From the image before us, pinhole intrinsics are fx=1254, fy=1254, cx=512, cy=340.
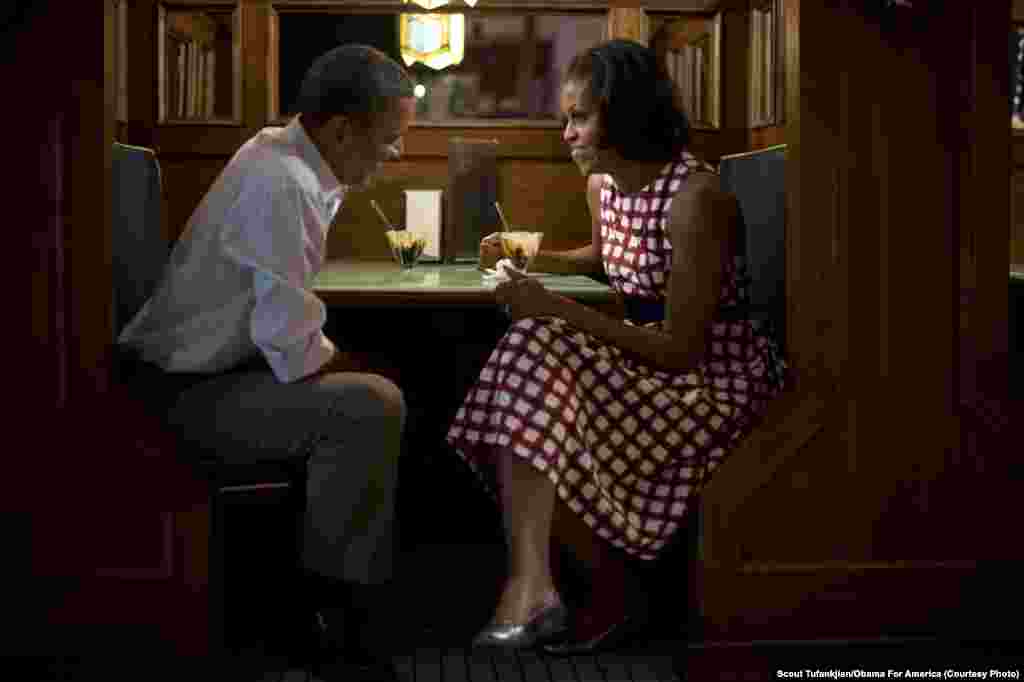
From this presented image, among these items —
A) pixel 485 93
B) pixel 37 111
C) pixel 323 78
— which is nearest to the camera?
pixel 37 111

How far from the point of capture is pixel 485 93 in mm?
8344

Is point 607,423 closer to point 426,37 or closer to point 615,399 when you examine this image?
point 615,399

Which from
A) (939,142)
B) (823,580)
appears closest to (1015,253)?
(939,142)

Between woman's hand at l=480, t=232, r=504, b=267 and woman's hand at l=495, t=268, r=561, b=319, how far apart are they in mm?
582

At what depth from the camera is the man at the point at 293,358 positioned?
7.45 ft

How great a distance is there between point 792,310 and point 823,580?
51cm

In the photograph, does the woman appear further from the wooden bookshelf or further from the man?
the wooden bookshelf

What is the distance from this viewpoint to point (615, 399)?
2.47m

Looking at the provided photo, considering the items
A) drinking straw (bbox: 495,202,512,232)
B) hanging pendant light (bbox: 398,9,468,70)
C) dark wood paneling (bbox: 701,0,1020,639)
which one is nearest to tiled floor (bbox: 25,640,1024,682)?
dark wood paneling (bbox: 701,0,1020,639)

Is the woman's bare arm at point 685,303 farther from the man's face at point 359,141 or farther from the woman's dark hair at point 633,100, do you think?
the man's face at point 359,141

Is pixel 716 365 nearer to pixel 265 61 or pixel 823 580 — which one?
pixel 823 580

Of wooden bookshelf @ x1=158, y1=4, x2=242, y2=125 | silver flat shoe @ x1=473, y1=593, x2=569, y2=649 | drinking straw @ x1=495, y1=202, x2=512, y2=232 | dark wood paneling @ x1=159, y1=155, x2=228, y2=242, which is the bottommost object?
silver flat shoe @ x1=473, y1=593, x2=569, y2=649

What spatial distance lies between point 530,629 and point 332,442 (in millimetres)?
530

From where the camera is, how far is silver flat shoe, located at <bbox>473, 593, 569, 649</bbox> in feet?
7.86
